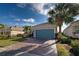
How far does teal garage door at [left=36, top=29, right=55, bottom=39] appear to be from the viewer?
12.9 feet

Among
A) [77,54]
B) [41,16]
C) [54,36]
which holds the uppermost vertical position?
[41,16]

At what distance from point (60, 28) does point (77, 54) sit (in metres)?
0.45

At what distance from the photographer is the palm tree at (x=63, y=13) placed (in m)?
3.88

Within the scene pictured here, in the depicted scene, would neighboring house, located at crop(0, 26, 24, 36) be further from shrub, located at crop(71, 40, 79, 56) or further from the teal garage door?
shrub, located at crop(71, 40, 79, 56)

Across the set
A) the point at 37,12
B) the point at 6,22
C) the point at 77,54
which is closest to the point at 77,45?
the point at 77,54

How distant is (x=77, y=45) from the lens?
12.6ft

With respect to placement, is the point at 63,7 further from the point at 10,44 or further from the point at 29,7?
the point at 10,44

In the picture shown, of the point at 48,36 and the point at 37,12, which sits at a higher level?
the point at 37,12

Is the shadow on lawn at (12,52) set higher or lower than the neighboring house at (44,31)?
lower

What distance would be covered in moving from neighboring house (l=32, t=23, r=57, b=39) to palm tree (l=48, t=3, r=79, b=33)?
0.28 feet

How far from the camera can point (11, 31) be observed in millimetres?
3941

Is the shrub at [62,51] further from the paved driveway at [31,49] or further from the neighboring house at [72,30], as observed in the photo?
the neighboring house at [72,30]

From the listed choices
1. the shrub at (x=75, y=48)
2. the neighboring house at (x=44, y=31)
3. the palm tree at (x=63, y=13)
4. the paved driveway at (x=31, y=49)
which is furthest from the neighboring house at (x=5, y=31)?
the shrub at (x=75, y=48)

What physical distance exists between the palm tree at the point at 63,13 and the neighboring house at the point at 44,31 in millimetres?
84
